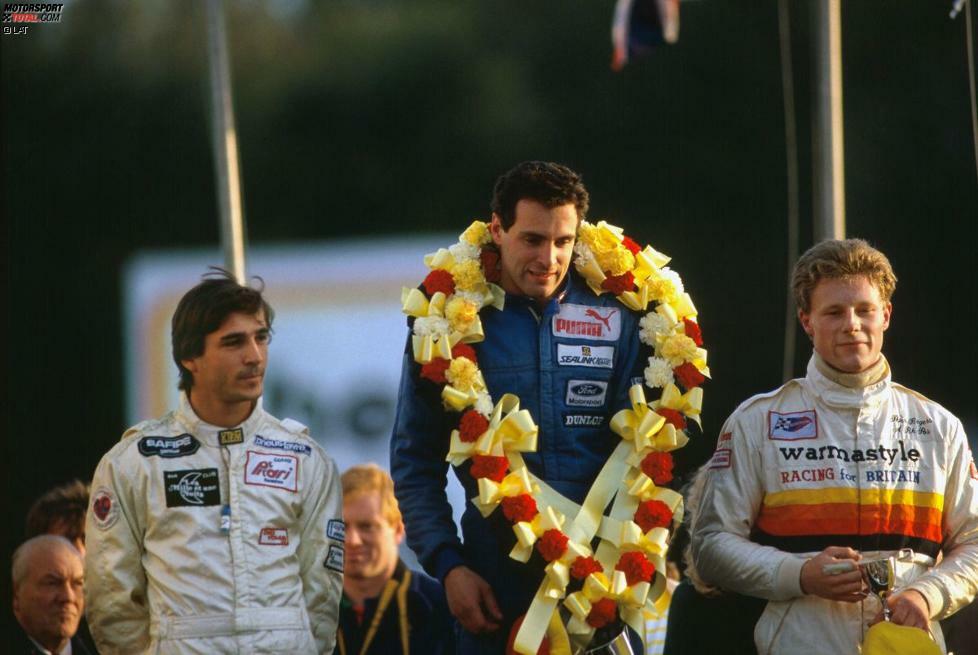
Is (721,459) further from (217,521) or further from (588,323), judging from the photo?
(217,521)

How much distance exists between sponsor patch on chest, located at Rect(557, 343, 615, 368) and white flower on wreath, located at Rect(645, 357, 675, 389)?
13cm

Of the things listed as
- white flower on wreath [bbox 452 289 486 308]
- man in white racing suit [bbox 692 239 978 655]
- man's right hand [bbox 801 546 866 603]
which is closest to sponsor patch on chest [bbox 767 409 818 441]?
man in white racing suit [bbox 692 239 978 655]

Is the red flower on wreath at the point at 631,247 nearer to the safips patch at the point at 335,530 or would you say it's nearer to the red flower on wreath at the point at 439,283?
the red flower on wreath at the point at 439,283

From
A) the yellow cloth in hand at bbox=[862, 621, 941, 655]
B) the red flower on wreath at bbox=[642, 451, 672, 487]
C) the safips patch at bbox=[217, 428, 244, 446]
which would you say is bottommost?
the yellow cloth in hand at bbox=[862, 621, 941, 655]

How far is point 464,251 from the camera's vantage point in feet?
16.7

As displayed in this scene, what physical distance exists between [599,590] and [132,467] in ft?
4.89

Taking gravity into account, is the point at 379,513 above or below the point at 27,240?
below

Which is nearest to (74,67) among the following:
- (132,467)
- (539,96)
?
(539,96)

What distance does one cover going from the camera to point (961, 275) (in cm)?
815

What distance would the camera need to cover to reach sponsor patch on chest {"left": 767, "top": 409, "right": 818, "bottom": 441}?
476 cm

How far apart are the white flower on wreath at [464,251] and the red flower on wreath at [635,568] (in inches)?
42.6

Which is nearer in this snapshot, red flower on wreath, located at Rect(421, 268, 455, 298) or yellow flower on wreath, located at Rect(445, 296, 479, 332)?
yellow flower on wreath, located at Rect(445, 296, 479, 332)

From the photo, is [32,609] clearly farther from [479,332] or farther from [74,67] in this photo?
[74,67]

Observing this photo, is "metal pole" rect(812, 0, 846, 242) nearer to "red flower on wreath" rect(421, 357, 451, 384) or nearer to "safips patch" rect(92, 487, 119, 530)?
"red flower on wreath" rect(421, 357, 451, 384)
